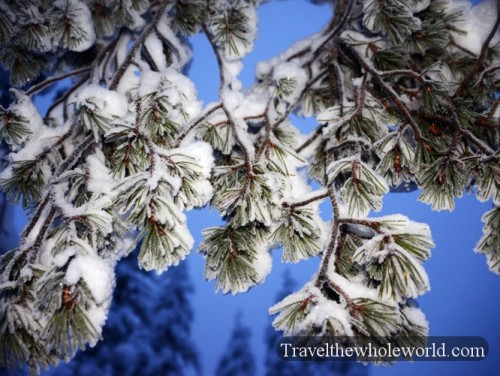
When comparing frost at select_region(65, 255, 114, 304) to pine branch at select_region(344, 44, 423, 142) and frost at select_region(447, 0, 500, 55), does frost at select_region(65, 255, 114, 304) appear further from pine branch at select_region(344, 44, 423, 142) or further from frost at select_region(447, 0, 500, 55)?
frost at select_region(447, 0, 500, 55)

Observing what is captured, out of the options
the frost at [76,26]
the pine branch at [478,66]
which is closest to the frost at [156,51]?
the frost at [76,26]

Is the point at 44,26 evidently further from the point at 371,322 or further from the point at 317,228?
the point at 371,322

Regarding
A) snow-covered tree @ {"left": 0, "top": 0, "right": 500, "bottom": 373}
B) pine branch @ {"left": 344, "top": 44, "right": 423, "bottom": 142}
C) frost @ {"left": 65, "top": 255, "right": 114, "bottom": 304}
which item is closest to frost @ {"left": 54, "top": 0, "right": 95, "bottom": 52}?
snow-covered tree @ {"left": 0, "top": 0, "right": 500, "bottom": 373}

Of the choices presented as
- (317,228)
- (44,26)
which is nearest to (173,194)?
(317,228)

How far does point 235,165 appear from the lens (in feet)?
4.94

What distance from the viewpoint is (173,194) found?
1.26 metres

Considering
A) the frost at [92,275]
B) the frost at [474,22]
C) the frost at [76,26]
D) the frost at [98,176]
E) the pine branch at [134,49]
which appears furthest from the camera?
the frost at [474,22]

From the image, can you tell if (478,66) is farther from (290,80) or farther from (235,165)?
(235,165)

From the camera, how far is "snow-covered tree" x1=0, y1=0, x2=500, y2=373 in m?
1.15

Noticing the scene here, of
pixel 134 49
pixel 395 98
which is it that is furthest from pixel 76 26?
pixel 395 98

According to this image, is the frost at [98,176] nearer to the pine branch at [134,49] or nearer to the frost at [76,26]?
the pine branch at [134,49]

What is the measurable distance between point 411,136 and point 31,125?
2.35 metres

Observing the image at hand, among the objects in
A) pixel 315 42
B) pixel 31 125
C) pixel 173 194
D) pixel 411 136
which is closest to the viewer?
pixel 173 194

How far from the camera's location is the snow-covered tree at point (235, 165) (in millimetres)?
1154
